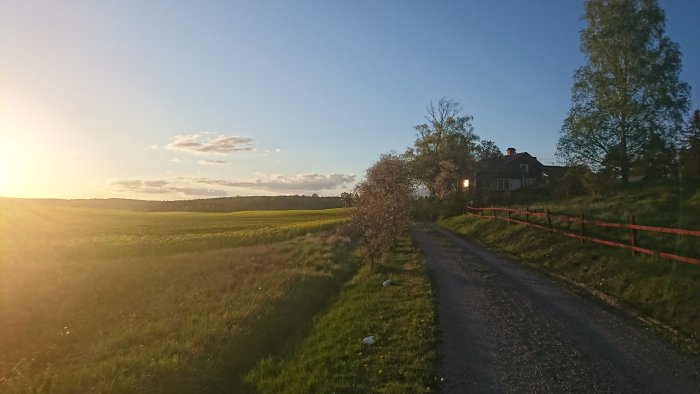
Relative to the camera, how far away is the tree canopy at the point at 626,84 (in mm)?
35938

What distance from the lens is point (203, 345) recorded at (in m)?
11.2

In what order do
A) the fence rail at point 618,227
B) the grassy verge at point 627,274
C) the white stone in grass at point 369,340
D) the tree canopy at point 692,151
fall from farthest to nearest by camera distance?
the tree canopy at point 692,151 < the fence rail at point 618,227 < the grassy verge at point 627,274 < the white stone in grass at point 369,340

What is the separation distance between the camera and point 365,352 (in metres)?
9.61

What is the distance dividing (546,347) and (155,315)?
11.8m

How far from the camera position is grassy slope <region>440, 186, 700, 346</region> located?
11375 millimetres

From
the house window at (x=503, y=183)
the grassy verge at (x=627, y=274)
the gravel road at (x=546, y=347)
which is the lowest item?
the gravel road at (x=546, y=347)

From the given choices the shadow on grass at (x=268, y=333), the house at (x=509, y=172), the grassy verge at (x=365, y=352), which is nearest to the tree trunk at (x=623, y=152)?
Answer: the house at (x=509, y=172)

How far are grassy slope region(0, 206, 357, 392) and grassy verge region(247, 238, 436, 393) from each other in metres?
1.10

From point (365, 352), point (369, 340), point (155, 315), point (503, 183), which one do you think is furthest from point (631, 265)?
point (503, 183)

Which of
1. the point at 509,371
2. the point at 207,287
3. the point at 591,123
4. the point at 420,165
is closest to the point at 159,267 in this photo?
the point at 207,287

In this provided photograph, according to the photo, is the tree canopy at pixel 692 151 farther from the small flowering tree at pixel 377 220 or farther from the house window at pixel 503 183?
the house window at pixel 503 183

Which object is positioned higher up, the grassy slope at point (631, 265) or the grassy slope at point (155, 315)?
the grassy slope at point (631, 265)

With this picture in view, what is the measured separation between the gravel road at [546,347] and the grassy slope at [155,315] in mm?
4603

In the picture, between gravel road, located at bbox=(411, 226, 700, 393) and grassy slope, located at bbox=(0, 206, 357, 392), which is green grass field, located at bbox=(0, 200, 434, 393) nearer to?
grassy slope, located at bbox=(0, 206, 357, 392)
